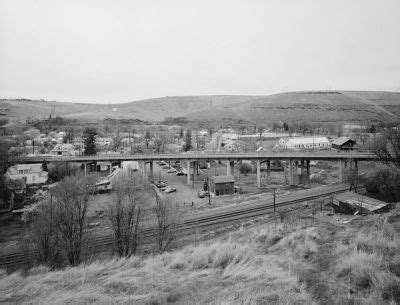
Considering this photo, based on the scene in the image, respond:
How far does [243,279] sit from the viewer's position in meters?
8.72

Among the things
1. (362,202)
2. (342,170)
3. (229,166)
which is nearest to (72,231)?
(362,202)

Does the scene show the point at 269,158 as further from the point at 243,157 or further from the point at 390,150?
the point at 390,150

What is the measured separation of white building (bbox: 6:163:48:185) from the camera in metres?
48.8

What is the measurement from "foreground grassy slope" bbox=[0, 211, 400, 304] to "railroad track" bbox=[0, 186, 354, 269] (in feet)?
38.4

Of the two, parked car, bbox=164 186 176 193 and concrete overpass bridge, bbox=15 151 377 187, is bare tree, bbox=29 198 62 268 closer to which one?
parked car, bbox=164 186 176 193

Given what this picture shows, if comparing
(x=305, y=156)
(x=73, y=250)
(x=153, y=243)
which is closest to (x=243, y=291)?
(x=73, y=250)

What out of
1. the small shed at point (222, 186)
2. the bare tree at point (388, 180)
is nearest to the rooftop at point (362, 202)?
the bare tree at point (388, 180)

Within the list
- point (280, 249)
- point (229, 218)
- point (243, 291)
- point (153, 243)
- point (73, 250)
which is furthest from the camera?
point (229, 218)

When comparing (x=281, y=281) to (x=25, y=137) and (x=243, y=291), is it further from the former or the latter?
(x=25, y=137)

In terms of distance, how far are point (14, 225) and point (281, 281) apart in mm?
36673

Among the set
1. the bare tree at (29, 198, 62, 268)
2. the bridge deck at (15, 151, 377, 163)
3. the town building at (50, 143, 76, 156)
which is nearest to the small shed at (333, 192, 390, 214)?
the bridge deck at (15, 151, 377, 163)

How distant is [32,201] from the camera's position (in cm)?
4150

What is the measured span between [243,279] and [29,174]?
52870 millimetres

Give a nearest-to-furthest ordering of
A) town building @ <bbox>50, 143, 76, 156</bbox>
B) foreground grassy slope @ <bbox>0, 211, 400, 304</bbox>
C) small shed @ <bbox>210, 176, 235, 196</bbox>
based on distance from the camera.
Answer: foreground grassy slope @ <bbox>0, 211, 400, 304</bbox> < small shed @ <bbox>210, 176, 235, 196</bbox> < town building @ <bbox>50, 143, 76, 156</bbox>
